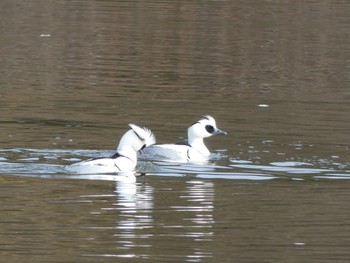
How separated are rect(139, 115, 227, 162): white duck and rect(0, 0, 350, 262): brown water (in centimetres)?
26

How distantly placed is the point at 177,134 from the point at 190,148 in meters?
1.77

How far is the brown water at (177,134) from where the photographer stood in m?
11.9

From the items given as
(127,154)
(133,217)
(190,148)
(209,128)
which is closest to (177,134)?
(209,128)

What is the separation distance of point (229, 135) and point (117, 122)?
70.5 inches

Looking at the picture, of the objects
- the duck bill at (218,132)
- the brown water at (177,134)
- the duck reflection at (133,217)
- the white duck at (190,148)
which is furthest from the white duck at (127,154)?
the duck bill at (218,132)

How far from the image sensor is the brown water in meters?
11.9

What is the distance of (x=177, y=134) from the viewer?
19531mm

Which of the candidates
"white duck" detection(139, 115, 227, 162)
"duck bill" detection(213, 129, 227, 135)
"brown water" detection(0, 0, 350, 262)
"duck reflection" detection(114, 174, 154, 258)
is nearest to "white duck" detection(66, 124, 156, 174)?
"brown water" detection(0, 0, 350, 262)

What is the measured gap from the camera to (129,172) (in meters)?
16.1

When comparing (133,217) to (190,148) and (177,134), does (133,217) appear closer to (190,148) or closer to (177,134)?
(190,148)

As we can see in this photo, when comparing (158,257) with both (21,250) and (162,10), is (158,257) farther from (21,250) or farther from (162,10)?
(162,10)

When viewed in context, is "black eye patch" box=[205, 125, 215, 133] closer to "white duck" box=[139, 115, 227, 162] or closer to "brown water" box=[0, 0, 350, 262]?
"white duck" box=[139, 115, 227, 162]

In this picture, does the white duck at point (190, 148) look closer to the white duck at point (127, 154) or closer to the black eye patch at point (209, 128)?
the black eye patch at point (209, 128)

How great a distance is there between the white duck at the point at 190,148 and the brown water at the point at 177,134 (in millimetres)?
258
